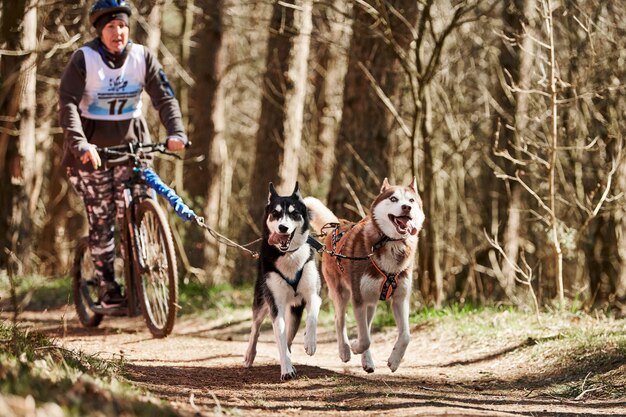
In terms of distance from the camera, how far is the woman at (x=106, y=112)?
7.23 metres

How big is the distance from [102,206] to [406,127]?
387cm

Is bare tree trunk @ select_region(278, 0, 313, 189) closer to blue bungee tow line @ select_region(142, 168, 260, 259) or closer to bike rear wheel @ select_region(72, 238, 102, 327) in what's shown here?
bike rear wheel @ select_region(72, 238, 102, 327)

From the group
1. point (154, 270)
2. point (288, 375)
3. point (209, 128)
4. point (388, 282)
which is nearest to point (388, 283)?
point (388, 282)

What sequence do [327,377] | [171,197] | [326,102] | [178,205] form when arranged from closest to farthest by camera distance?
[327,377] < [178,205] < [171,197] < [326,102]

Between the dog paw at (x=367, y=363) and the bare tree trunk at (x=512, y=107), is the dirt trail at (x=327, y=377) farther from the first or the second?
the bare tree trunk at (x=512, y=107)

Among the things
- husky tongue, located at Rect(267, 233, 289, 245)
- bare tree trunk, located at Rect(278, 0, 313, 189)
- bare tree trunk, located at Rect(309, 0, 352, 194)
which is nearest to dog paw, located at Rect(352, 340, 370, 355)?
husky tongue, located at Rect(267, 233, 289, 245)

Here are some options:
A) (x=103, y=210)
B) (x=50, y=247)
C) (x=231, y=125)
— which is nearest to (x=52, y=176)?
(x=50, y=247)

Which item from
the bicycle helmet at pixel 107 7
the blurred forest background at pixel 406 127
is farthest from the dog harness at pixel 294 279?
the bicycle helmet at pixel 107 7

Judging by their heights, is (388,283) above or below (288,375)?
above

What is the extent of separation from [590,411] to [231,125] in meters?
20.9

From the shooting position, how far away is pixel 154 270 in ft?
24.7

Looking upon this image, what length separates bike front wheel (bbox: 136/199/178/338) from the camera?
7320mm

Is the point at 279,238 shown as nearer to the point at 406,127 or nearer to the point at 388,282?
the point at 388,282

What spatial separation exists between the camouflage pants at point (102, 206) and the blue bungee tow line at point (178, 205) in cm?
29
